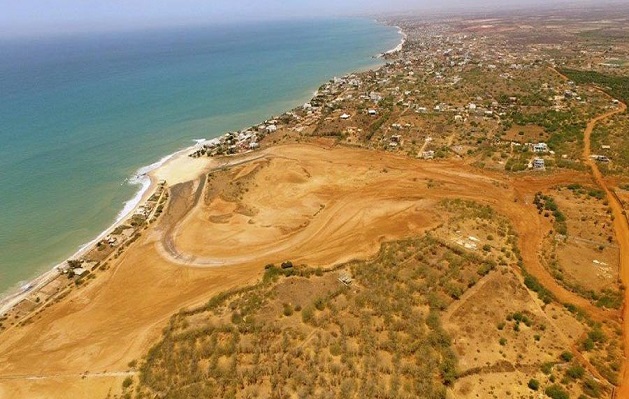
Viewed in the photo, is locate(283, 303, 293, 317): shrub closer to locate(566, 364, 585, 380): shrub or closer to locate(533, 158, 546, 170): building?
locate(566, 364, 585, 380): shrub

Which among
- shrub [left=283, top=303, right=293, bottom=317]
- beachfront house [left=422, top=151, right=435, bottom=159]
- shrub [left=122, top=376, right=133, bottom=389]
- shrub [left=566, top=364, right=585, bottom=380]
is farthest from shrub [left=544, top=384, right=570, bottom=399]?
beachfront house [left=422, top=151, right=435, bottom=159]

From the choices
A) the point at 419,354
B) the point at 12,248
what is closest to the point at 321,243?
the point at 419,354

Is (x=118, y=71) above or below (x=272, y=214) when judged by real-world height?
above

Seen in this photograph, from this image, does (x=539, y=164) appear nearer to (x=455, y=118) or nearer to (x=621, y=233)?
(x=621, y=233)

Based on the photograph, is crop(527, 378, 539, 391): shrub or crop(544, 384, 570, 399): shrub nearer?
crop(544, 384, 570, 399): shrub

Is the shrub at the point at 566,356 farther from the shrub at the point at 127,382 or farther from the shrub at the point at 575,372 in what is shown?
the shrub at the point at 127,382

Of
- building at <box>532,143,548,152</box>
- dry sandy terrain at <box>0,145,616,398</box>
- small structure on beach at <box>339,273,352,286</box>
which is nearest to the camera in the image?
dry sandy terrain at <box>0,145,616,398</box>

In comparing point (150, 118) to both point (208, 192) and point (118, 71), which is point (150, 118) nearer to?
point (208, 192)

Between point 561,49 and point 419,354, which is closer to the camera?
point 419,354

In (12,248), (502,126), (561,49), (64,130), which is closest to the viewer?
(12,248)
